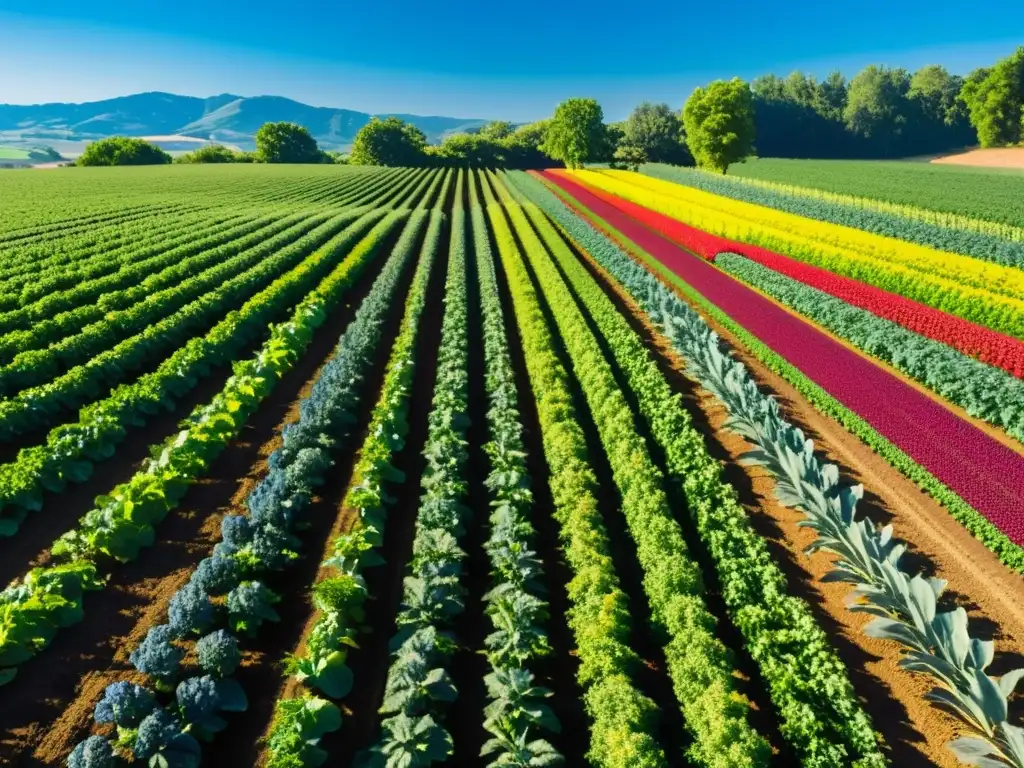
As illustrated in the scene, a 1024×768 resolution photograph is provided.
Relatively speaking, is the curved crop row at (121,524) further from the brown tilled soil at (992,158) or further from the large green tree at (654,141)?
the large green tree at (654,141)

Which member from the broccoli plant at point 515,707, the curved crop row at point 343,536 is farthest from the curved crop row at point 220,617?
the broccoli plant at point 515,707

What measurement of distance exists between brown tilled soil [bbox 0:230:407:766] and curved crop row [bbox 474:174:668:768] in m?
4.32

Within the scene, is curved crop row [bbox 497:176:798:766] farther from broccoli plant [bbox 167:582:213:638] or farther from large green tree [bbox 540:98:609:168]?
large green tree [bbox 540:98:609:168]

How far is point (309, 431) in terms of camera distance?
39.6ft

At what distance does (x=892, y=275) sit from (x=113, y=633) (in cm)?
2798

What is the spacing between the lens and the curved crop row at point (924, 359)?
13.2 metres

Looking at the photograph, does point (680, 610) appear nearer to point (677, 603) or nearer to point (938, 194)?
point (677, 603)

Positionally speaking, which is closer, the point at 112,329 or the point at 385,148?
the point at 112,329

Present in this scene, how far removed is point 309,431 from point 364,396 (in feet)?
11.4

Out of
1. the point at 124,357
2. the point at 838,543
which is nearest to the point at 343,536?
the point at 838,543

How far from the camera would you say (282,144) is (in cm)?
13412

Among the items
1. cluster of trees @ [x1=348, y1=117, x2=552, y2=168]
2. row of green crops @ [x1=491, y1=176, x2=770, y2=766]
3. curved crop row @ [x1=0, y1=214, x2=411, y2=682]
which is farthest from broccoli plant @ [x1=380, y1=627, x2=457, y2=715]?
cluster of trees @ [x1=348, y1=117, x2=552, y2=168]

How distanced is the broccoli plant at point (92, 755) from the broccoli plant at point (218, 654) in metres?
1.19

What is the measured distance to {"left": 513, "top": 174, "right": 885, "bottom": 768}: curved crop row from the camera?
6.39 m
